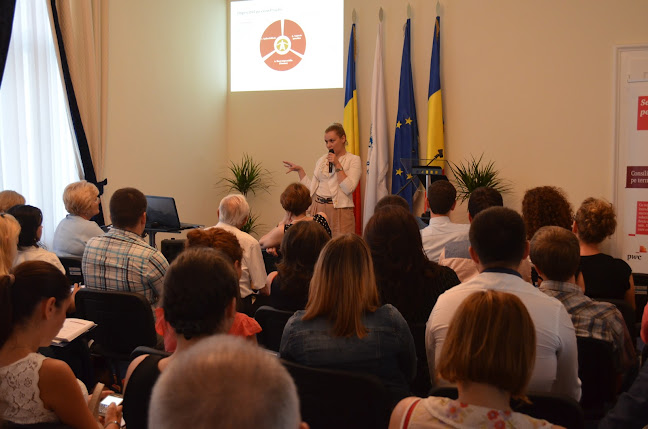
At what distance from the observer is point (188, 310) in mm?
1669

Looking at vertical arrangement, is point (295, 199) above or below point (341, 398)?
above

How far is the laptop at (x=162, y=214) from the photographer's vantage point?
5.43 meters

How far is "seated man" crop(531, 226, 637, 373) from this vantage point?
2.29 metres

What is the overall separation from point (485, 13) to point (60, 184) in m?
4.79

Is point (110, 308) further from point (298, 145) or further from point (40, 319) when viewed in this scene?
point (298, 145)

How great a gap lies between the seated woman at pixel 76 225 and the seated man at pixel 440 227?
231cm

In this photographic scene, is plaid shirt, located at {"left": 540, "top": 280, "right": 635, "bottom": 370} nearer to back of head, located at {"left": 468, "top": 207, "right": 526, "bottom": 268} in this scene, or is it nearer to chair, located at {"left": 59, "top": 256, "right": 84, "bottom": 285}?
back of head, located at {"left": 468, "top": 207, "right": 526, "bottom": 268}

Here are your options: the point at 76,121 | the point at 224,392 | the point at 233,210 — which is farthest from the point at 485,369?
the point at 76,121

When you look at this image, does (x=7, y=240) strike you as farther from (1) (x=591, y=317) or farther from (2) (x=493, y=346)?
(1) (x=591, y=317)

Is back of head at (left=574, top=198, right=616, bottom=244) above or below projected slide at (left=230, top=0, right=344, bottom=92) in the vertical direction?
below

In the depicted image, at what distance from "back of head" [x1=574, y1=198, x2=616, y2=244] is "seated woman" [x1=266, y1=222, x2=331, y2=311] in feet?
4.73

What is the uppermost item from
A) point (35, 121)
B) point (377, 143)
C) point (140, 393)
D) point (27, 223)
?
point (35, 121)

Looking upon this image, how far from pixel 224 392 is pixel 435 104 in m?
6.25

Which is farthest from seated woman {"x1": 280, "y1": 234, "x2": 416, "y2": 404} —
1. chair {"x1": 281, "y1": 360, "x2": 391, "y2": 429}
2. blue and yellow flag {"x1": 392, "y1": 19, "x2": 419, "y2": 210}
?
blue and yellow flag {"x1": 392, "y1": 19, "x2": 419, "y2": 210}
